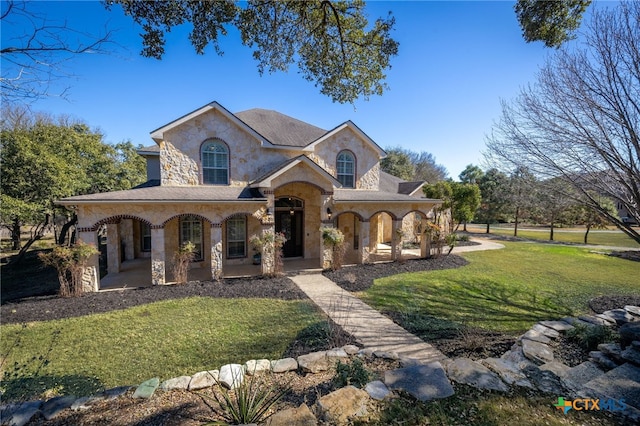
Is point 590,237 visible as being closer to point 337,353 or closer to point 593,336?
point 593,336

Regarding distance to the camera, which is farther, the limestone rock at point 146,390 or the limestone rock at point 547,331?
the limestone rock at point 547,331

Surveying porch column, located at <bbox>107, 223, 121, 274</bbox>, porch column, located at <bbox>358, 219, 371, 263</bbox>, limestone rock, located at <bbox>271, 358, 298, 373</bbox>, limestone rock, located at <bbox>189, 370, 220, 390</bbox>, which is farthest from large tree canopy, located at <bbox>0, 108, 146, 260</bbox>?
porch column, located at <bbox>358, 219, 371, 263</bbox>

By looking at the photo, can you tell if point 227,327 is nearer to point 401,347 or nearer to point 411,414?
point 401,347

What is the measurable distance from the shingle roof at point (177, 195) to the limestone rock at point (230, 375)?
25.5 ft

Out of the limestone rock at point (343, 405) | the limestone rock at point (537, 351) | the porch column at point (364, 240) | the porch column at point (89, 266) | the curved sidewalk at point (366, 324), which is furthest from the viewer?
the porch column at point (364, 240)

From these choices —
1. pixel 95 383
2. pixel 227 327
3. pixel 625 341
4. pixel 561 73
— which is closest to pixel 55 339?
pixel 95 383

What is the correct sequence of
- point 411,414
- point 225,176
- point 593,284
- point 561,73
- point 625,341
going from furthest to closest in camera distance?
point 225,176 < point 593,284 < point 561,73 < point 625,341 < point 411,414

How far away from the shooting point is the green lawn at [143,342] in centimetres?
531

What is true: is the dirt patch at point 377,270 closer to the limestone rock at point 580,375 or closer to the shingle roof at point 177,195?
the shingle roof at point 177,195

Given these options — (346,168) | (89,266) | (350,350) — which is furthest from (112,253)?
(346,168)

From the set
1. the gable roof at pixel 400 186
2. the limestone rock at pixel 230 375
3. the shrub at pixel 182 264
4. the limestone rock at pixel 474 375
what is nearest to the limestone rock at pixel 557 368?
the limestone rock at pixel 474 375

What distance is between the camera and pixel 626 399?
149 inches

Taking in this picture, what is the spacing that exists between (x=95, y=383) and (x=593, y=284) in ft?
57.4

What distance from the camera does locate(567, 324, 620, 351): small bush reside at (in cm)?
554
